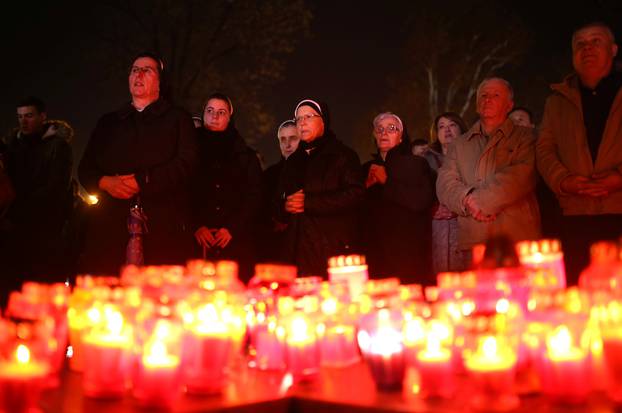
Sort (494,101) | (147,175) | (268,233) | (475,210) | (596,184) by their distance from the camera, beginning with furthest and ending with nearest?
(268,233) < (494,101) < (147,175) < (475,210) < (596,184)

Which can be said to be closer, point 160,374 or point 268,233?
point 160,374

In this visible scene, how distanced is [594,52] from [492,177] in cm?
112

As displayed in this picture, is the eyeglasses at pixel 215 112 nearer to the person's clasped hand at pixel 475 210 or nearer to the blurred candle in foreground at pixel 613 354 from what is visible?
the person's clasped hand at pixel 475 210

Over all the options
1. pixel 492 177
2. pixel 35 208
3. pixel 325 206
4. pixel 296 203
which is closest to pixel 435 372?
pixel 492 177

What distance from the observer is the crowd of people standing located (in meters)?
5.62

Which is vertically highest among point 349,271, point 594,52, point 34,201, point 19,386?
point 594,52

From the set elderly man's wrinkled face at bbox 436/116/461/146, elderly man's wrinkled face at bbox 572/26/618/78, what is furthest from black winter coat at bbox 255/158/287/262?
elderly man's wrinkled face at bbox 572/26/618/78

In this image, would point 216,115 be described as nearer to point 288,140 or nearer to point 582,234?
point 288,140

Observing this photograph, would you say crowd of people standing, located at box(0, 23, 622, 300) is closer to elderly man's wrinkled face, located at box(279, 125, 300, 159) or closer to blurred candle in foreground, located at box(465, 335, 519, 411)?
elderly man's wrinkled face, located at box(279, 125, 300, 159)

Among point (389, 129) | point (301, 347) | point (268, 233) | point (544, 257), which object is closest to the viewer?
point (301, 347)

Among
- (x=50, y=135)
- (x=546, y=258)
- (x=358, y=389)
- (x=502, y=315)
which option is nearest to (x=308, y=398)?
(x=358, y=389)

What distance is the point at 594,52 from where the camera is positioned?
562cm

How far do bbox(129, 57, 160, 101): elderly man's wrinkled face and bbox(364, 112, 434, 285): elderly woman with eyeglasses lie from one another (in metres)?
2.01

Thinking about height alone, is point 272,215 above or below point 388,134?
below
